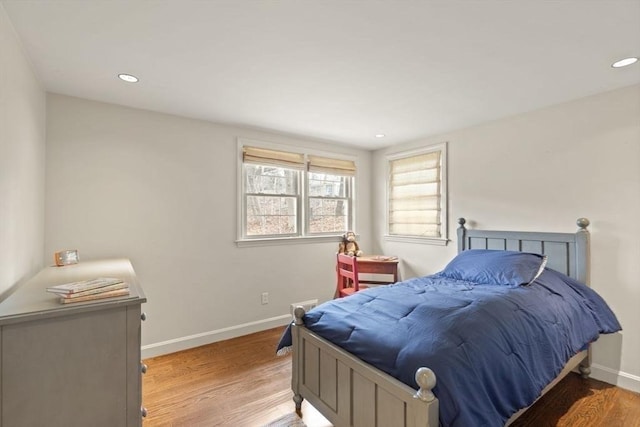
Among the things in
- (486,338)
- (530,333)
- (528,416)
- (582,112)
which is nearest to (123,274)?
(486,338)

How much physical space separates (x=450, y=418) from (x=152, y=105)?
120 inches

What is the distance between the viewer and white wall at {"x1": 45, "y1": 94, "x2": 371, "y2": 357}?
2.54m

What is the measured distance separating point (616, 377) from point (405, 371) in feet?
7.27

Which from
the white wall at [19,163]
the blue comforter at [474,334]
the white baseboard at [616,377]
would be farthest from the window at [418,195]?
the white wall at [19,163]

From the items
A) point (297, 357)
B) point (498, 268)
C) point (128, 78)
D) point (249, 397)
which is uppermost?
point (128, 78)

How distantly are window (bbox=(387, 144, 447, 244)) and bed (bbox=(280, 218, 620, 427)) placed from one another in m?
1.20

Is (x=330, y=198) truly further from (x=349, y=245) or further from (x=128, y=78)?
(x=128, y=78)

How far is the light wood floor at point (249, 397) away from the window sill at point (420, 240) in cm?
160

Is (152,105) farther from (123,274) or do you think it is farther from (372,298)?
(372,298)

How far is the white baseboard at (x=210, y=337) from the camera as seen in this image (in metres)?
2.86

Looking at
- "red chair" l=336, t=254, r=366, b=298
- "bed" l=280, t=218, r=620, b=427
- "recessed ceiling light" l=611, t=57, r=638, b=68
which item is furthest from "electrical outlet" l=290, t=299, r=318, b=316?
"recessed ceiling light" l=611, t=57, r=638, b=68

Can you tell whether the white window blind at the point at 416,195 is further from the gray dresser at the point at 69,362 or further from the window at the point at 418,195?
the gray dresser at the point at 69,362

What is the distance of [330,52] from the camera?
72.7 inches

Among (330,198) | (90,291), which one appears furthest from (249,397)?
(330,198)
